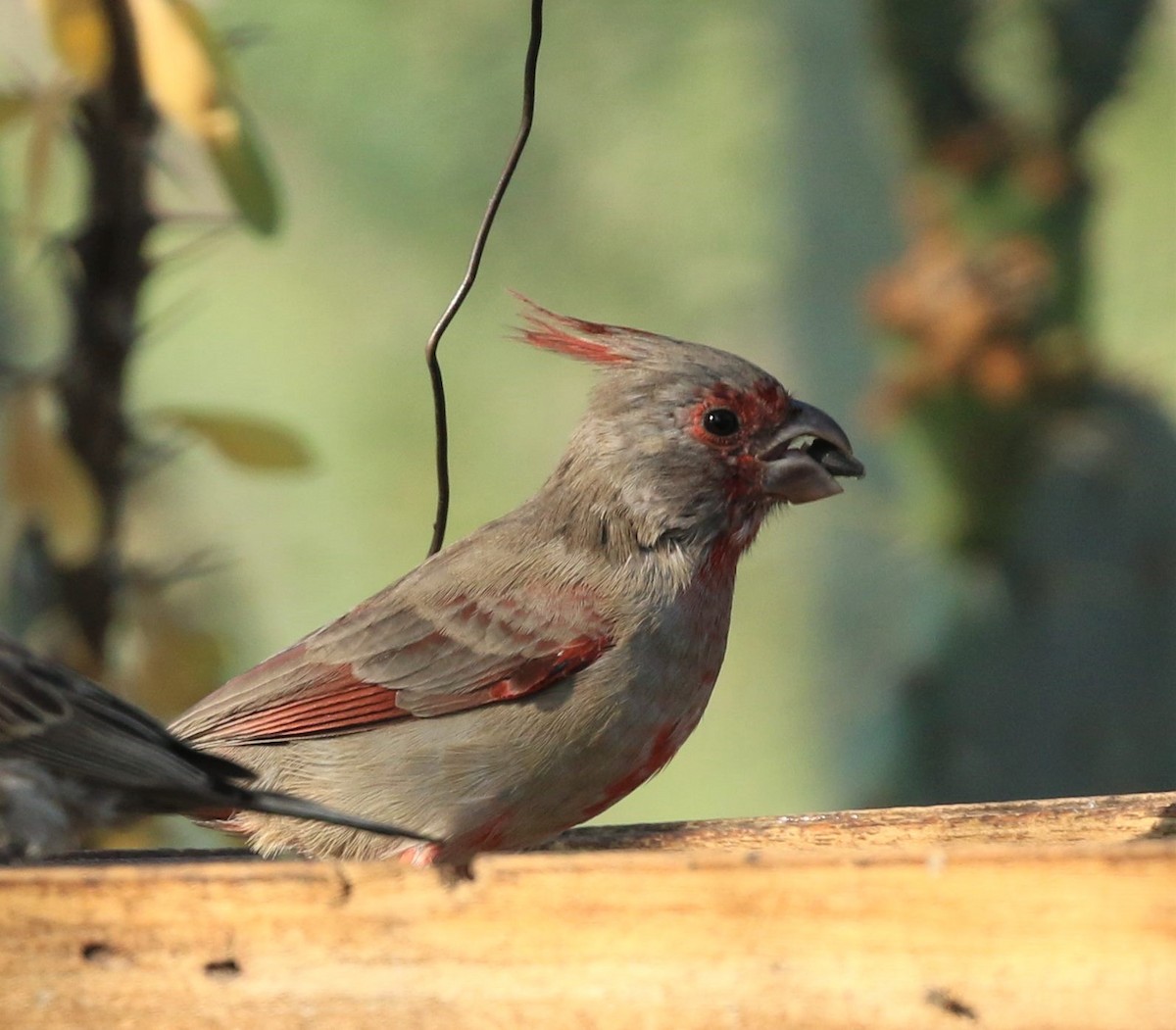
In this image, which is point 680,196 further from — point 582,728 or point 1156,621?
point 582,728

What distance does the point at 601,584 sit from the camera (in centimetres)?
314

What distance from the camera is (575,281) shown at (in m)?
5.65

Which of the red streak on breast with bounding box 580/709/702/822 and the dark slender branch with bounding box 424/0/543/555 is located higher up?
the dark slender branch with bounding box 424/0/543/555

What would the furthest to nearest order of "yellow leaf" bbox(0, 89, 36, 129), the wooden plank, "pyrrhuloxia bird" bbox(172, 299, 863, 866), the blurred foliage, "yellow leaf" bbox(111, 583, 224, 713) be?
the blurred foliage, "yellow leaf" bbox(111, 583, 224, 713), "yellow leaf" bbox(0, 89, 36, 129), "pyrrhuloxia bird" bbox(172, 299, 863, 866), the wooden plank

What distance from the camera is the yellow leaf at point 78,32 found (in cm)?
304

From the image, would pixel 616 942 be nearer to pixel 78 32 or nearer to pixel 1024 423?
pixel 78 32

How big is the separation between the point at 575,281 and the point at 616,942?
13.0 ft

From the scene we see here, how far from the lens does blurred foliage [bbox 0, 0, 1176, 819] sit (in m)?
5.55

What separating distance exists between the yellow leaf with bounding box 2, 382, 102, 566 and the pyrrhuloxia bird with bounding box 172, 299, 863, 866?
418mm

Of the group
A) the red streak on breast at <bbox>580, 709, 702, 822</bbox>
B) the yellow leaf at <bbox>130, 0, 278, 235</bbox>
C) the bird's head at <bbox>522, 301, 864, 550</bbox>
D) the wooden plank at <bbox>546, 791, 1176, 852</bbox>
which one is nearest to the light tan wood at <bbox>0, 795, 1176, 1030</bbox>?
the wooden plank at <bbox>546, 791, 1176, 852</bbox>

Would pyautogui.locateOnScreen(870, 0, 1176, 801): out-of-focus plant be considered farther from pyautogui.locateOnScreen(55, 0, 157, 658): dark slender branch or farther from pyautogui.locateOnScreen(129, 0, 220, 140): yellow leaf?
pyautogui.locateOnScreen(129, 0, 220, 140): yellow leaf

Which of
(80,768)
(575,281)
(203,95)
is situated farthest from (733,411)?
(575,281)

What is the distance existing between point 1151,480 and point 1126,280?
0.65m

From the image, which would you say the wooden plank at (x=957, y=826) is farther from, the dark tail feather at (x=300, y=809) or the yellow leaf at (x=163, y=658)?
the yellow leaf at (x=163, y=658)
